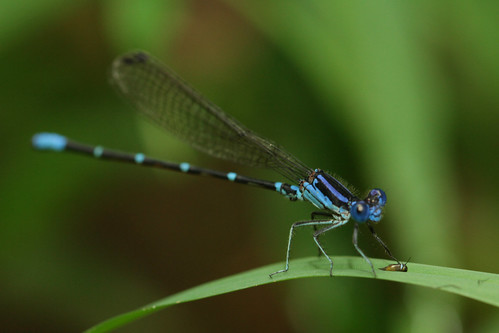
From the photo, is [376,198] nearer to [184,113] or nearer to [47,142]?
[184,113]

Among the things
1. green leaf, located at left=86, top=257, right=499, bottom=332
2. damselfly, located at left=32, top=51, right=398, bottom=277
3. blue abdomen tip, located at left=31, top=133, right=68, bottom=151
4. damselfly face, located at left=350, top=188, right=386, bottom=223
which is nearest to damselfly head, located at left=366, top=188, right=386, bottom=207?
damselfly face, located at left=350, top=188, right=386, bottom=223

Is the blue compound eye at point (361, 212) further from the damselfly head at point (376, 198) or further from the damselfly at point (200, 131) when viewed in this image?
the damselfly at point (200, 131)

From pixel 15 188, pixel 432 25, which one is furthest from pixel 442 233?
pixel 15 188

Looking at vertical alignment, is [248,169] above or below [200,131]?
→ below

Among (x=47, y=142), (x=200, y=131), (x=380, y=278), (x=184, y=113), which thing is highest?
(x=184, y=113)

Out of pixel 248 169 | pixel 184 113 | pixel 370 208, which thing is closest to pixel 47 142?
pixel 184 113

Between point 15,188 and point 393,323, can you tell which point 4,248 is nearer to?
point 15,188
